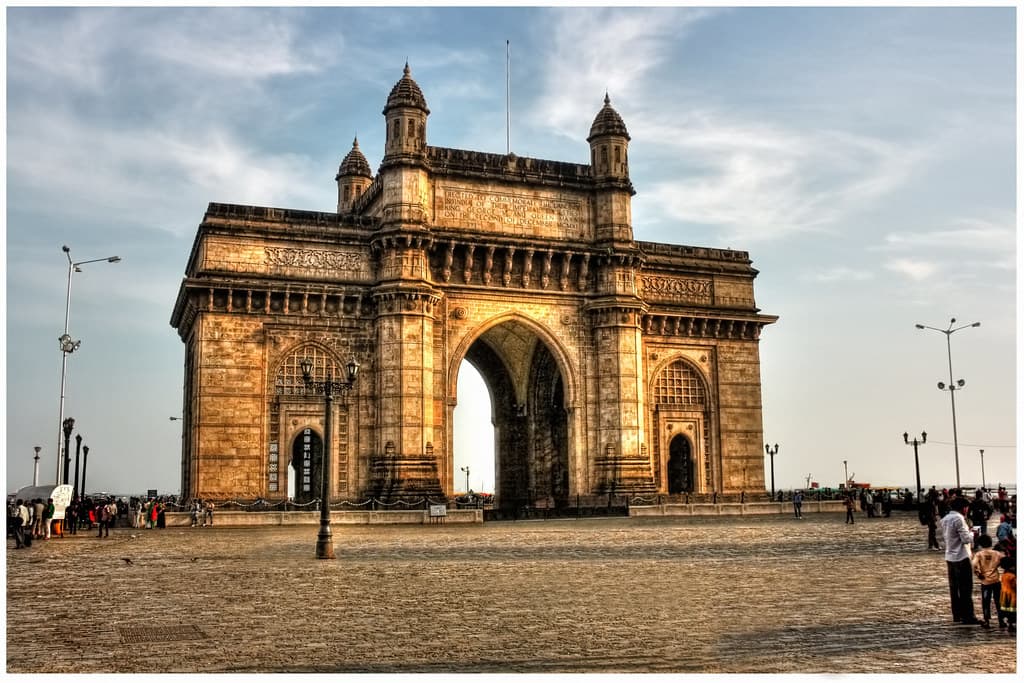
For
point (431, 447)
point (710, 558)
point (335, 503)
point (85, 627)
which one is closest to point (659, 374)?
point (431, 447)

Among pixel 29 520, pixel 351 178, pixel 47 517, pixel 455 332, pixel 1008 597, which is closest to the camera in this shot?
pixel 1008 597

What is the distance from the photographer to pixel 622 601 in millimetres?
13906

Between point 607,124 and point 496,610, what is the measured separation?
112 ft

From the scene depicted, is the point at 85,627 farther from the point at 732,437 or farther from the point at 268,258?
the point at 732,437

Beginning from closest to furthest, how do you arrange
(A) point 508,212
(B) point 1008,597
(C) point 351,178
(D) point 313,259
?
(B) point 1008,597 → (D) point 313,259 → (A) point 508,212 → (C) point 351,178

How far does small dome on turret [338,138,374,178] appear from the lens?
54344mm

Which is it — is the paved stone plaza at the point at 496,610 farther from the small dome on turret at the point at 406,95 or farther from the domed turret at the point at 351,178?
the domed turret at the point at 351,178

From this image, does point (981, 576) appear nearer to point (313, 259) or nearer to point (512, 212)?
point (313, 259)

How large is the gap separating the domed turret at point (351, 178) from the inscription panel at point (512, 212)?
1278cm

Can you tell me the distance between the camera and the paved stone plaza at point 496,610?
9859 millimetres

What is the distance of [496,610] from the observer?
1306 cm

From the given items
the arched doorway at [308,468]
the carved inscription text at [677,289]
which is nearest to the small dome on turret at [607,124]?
the carved inscription text at [677,289]

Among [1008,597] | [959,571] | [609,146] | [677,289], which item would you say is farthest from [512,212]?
[1008,597]

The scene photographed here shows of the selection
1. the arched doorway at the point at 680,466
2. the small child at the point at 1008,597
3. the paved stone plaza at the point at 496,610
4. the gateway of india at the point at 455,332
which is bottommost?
the paved stone plaza at the point at 496,610
